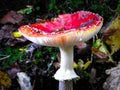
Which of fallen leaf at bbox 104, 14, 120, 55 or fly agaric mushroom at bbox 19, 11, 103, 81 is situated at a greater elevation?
fly agaric mushroom at bbox 19, 11, 103, 81

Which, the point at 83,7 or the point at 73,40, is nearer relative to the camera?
the point at 73,40

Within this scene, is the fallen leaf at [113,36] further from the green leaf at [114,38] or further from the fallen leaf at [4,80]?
the fallen leaf at [4,80]

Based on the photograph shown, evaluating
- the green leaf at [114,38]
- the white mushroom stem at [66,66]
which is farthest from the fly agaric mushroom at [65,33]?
the green leaf at [114,38]

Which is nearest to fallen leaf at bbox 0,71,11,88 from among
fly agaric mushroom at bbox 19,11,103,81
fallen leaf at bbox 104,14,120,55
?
fly agaric mushroom at bbox 19,11,103,81

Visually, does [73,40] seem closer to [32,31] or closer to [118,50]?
[32,31]

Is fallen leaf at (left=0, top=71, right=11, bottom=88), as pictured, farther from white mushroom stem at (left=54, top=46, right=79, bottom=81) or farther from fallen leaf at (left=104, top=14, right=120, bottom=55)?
fallen leaf at (left=104, top=14, right=120, bottom=55)

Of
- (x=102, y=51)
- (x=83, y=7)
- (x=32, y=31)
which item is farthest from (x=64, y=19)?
(x=83, y=7)

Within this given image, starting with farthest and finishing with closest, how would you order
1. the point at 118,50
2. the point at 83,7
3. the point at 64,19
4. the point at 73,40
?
the point at 83,7
the point at 118,50
the point at 64,19
the point at 73,40

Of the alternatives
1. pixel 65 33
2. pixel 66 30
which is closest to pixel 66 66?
pixel 66 30
